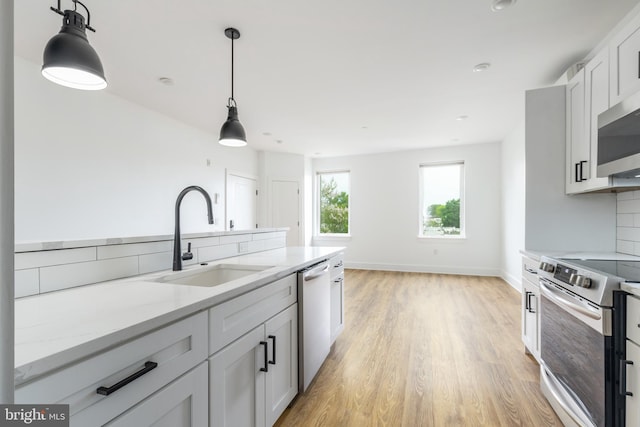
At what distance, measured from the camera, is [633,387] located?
1191mm

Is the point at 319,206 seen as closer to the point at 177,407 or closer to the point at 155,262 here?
the point at 155,262

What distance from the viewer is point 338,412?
1.76 meters

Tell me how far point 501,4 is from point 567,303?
1905 millimetres

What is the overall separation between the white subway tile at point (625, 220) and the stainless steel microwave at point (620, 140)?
53cm

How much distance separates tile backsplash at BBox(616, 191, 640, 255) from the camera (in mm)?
2082

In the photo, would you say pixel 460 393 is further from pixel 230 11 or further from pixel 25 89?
pixel 25 89

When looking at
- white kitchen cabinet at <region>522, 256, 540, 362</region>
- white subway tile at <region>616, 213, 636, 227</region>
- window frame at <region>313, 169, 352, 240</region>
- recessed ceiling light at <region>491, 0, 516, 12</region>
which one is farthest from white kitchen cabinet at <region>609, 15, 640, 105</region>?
window frame at <region>313, 169, 352, 240</region>

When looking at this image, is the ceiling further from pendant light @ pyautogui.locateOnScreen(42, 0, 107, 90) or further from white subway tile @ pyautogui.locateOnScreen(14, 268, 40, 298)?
white subway tile @ pyautogui.locateOnScreen(14, 268, 40, 298)

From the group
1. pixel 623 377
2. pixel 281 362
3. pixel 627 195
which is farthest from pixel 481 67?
pixel 281 362

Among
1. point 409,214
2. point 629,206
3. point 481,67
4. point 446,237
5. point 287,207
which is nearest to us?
point 629,206

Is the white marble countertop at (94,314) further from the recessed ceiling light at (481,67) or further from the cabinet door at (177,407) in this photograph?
the recessed ceiling light at (481,67)

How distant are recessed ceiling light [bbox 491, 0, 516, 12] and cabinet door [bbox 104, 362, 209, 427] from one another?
2.63m

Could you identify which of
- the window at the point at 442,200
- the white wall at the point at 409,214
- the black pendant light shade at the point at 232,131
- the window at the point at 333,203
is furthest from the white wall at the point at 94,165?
the window at the point at 442,200

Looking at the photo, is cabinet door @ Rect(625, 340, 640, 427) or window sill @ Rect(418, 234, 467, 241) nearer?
cabinet door @ Rect(625, 340, 640, 427)
